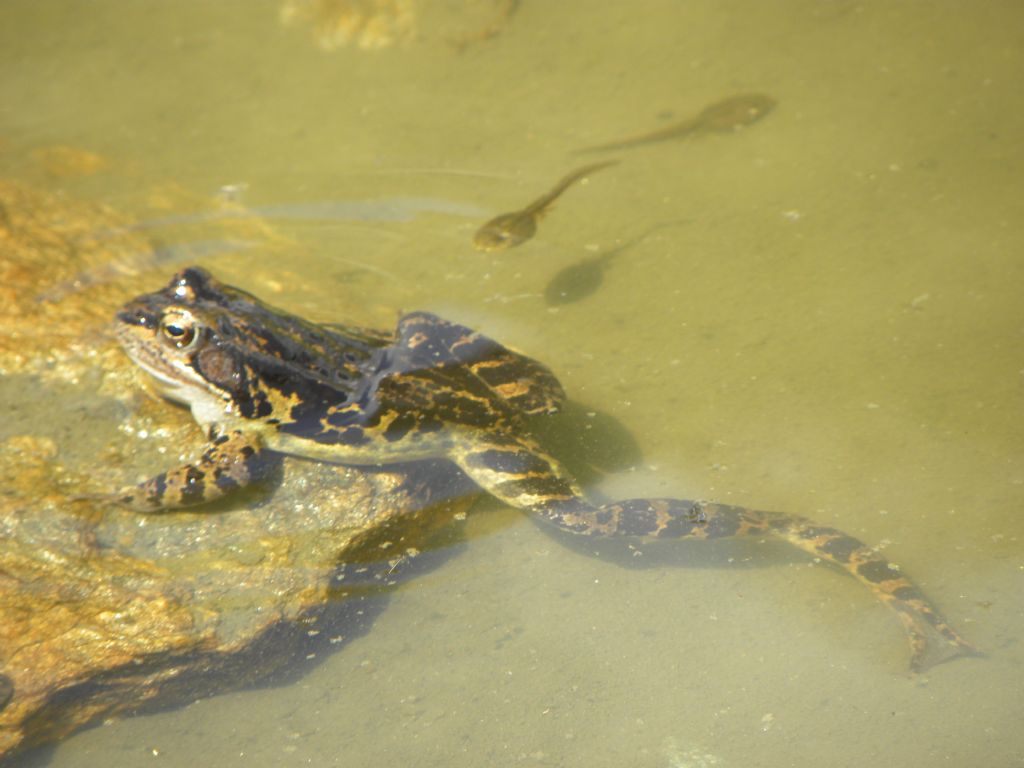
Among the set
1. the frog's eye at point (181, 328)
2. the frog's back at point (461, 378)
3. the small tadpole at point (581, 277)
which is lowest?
the small tadpole at point (581, 277)

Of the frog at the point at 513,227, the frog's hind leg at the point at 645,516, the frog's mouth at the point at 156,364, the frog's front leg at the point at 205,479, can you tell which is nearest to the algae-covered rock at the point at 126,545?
the frog's front leg at the point at 205,479

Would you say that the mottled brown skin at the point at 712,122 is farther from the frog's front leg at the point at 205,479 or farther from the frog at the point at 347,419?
the frog's front leg at the point at 205,479

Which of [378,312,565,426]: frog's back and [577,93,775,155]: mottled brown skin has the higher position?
[577,93,775,155]: mottled brown skin

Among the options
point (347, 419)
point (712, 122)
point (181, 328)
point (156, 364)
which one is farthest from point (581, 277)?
point (156, 364)

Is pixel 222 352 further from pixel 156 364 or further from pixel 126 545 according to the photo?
pixel 126 545

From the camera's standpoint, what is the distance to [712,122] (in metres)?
8.09

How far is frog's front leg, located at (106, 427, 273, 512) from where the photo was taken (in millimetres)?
4836

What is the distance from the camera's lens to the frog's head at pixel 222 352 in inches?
A: 200

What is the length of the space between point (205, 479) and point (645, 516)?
243cm

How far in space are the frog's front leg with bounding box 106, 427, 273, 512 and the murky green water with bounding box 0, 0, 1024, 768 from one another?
1091mm

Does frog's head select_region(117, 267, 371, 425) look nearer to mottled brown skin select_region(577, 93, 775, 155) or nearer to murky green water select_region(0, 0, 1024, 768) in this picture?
murky green water select_region(0, 0, 1024, 768)

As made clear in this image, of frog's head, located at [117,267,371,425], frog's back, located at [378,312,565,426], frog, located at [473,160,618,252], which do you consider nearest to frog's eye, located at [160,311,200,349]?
frog's head, located at [117,267,371,425]

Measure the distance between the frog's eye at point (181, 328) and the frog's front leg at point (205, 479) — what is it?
52 centimetres

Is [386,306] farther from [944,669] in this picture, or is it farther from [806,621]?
[944,669]
